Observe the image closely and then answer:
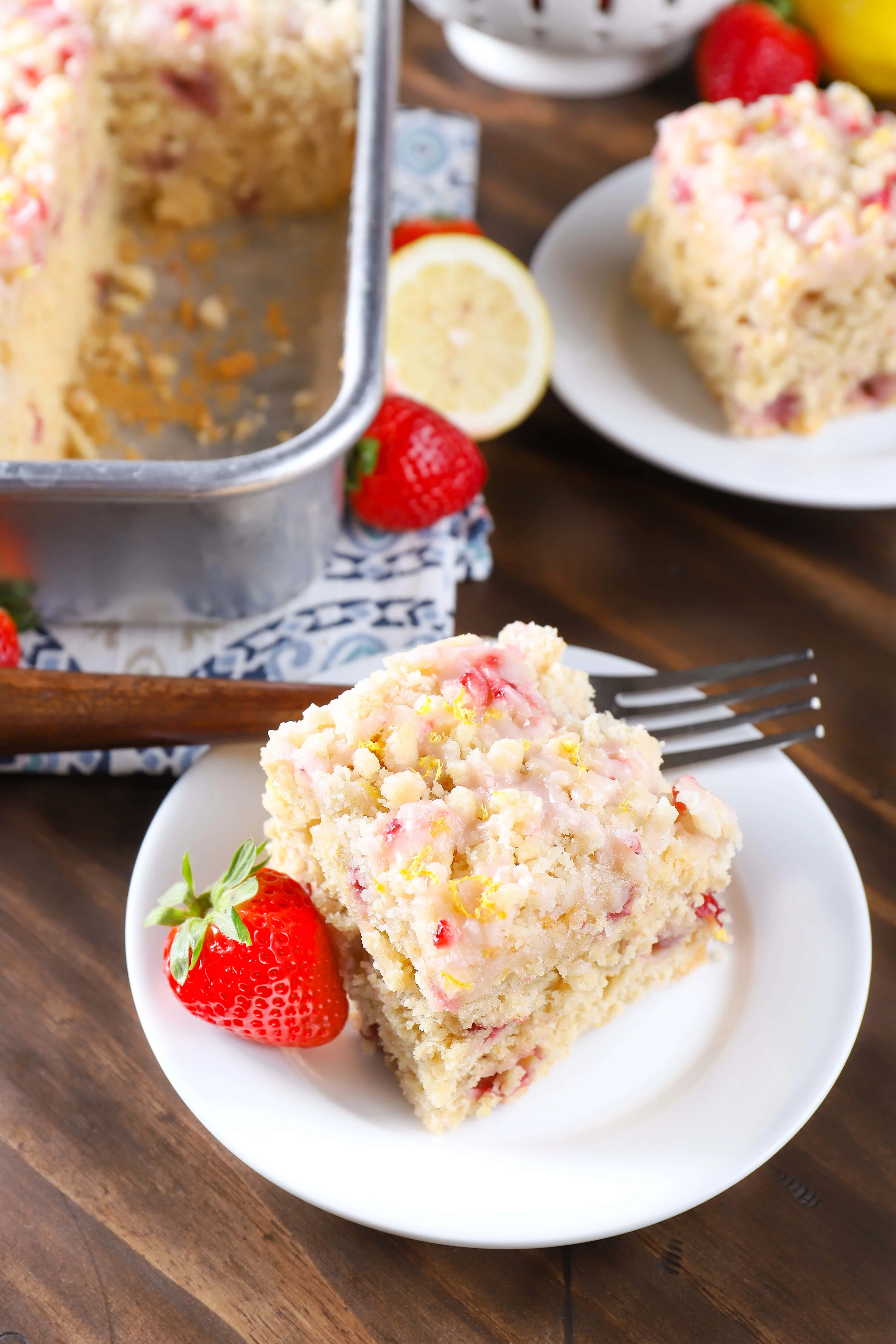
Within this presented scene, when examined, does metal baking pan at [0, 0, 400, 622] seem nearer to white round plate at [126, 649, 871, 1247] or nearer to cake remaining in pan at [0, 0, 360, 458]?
cake remaining in pan at [0, 0, 360, 458]

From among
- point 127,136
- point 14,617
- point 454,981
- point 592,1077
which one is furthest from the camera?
point 127,136

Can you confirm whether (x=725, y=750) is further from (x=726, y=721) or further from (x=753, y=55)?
(x=753, y=55)

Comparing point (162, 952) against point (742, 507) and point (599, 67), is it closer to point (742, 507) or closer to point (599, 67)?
point (742, 507)

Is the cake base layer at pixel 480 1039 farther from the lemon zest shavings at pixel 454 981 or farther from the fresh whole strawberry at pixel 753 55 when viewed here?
the fresh whole strawberry at pixel 753 55

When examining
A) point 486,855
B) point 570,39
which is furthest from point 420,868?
point 570,39

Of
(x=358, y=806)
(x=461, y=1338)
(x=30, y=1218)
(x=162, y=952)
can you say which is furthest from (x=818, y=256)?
(x=30, y=1218)

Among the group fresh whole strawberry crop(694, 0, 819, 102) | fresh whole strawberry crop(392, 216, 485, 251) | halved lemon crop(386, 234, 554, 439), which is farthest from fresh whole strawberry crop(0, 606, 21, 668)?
fresh whole strawberry crop(694, 0, 819, 102)
